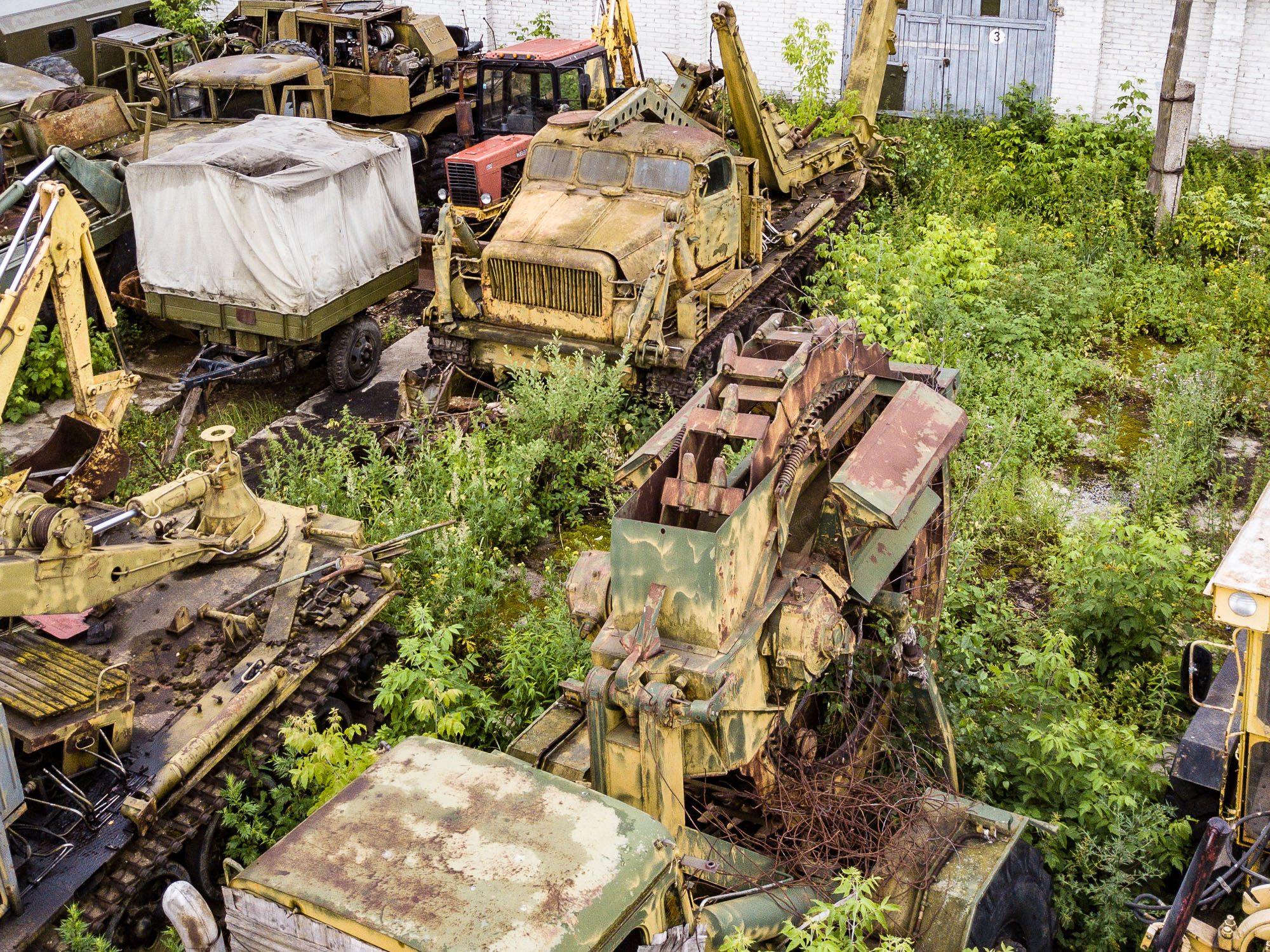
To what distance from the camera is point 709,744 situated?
4910 mm

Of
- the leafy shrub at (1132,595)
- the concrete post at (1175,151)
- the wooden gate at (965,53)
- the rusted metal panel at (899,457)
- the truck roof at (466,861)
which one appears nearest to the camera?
the truck roof at (466,861)

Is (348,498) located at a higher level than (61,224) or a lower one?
lower

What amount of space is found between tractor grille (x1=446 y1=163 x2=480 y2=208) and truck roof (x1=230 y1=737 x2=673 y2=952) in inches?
374

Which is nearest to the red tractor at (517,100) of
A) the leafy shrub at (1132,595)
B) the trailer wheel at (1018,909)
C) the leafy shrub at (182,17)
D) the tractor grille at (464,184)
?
the tractor grille at (464,184)

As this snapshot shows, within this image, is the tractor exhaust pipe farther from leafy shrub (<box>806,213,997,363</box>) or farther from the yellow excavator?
leafy shrub (<box>806,213,997,363</box>)

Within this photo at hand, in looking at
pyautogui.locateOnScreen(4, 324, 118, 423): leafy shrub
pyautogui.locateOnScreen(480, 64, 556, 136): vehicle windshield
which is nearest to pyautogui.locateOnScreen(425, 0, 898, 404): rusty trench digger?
pyautogui.locateOnScreen(480, 64, 556, 136): vehicle windshield

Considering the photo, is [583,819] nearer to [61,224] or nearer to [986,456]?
[61,224]

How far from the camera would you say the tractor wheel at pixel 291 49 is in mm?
14852

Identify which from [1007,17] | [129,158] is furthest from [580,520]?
[1007,17]

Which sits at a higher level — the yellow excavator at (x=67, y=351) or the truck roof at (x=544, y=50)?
the truck roof at (x=544, y=50)

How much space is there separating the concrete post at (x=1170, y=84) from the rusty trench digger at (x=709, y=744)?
8.50 m

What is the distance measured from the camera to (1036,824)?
5312mm

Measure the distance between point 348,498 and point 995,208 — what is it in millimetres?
9213

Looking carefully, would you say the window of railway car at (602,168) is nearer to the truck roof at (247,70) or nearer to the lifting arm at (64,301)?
the lifting arm at (64,301)
